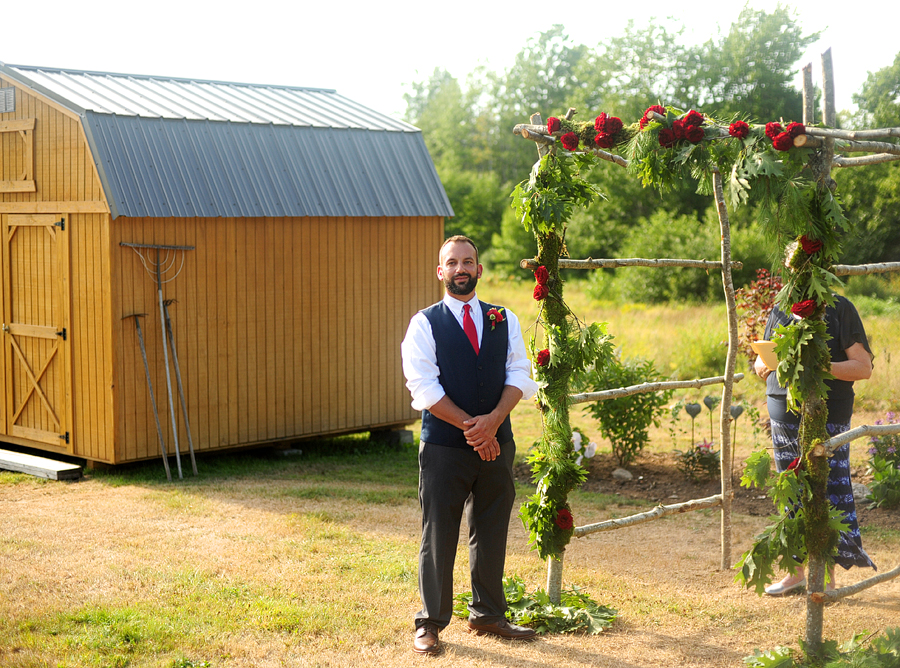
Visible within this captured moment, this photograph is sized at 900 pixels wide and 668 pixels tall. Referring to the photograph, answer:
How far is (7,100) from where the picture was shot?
895 cm

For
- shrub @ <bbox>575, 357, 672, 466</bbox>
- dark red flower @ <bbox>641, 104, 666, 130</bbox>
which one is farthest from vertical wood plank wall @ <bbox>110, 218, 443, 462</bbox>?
dark red flower @ <bbox>641, 104, 666, 130</bbox>

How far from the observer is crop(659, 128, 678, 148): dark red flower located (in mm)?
4574

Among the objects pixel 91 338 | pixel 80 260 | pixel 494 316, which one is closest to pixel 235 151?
pixel 80 260

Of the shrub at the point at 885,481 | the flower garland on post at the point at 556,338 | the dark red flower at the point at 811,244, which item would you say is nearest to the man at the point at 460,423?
the flower garland on post at the point at 556,338

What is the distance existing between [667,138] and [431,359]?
5.58ft

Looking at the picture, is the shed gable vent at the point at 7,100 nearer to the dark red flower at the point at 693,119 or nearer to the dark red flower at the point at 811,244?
the dark red flower at the point at 693,119

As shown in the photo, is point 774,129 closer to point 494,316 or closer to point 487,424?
point 494,316

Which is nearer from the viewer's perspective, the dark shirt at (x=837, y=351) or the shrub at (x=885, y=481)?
the dark shirt at (x=837, y=351)

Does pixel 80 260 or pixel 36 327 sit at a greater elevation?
pixel 80 260

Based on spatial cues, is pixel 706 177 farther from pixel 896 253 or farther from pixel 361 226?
pixel 896 253

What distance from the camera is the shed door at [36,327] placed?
28.1ft

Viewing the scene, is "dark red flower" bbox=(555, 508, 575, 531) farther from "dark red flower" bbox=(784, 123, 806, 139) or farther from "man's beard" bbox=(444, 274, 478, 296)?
"dark red flower" bbox=(784, 123, 806, 139)

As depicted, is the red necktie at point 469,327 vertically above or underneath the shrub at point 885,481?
above

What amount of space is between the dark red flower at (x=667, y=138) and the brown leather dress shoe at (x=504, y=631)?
2.64 m
